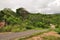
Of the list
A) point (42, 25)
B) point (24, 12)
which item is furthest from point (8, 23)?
point (24, 12)

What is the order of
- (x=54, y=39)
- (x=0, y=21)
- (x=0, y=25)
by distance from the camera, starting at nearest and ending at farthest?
(x=54, y=39) → (x=0, y=25) → (x=0, y=21)

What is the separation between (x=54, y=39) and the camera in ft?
85.1

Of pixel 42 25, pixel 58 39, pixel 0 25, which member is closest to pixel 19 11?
pixel 42 25

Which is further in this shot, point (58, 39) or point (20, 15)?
point (20, 15)

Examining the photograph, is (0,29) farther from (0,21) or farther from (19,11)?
(19,11)

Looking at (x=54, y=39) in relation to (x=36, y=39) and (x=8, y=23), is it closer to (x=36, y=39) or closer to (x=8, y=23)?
(x=36, y=39)

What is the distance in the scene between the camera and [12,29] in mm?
40375

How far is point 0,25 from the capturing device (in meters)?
42.3

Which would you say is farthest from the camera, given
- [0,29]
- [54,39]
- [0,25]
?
[0,25]

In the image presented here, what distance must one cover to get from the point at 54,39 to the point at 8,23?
76.0 feet

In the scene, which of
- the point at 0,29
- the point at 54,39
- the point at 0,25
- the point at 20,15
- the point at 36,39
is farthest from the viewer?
the point at 20,15

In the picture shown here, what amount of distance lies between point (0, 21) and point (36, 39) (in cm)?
2237

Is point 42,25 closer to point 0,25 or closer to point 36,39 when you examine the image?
point 0,25

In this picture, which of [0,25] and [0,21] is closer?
[0,25]
